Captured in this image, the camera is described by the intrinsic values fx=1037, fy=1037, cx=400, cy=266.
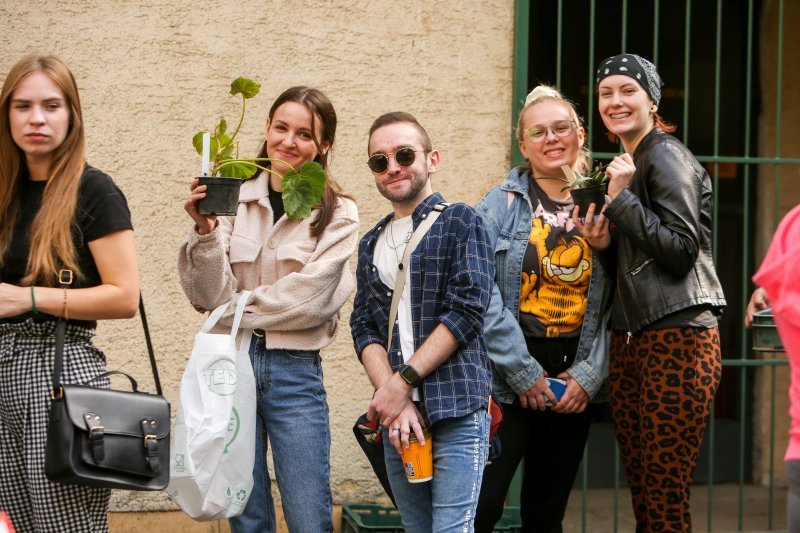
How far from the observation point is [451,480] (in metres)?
3.22

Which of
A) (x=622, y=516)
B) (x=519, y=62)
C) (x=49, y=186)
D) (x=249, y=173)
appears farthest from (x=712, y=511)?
(x=49, y=186)

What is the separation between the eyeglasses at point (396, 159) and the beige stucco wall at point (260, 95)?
1.67 m

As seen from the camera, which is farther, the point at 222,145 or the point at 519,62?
the point at 519,62

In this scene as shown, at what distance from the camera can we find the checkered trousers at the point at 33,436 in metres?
2.96

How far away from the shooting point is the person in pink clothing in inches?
92.5

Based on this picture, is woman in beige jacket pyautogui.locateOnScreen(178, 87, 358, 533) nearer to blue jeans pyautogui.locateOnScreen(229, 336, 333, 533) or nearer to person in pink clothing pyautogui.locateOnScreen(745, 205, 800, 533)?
blue jeans pyautogui.locateOnScreen(229, 336, 333, 533)

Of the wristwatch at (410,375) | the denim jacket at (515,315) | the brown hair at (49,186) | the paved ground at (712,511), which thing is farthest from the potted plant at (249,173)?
the paved ground at (712,511)

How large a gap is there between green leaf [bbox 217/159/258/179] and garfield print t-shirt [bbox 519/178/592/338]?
1098mm

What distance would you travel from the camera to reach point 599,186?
3.66 metres

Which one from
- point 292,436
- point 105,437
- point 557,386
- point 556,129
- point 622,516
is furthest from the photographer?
point 622,516

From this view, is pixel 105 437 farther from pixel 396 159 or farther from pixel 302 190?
pixel 396 159

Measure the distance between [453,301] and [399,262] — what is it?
0.81 ft

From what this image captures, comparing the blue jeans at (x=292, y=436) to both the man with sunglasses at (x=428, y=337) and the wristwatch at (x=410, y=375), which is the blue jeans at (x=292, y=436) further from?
the wristwatch at (x=410, y=375)

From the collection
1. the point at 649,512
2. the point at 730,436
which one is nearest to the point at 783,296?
the point at 649,512
